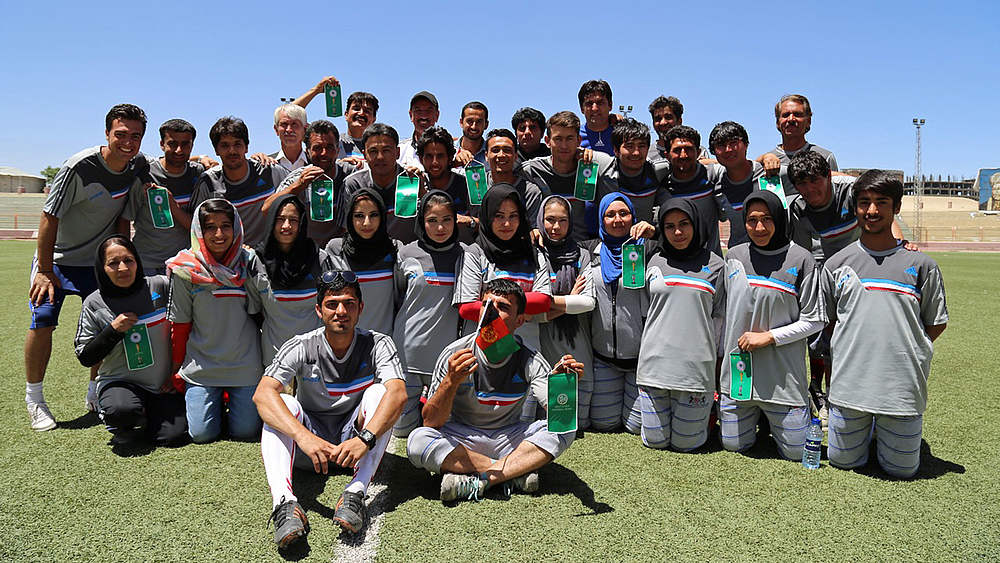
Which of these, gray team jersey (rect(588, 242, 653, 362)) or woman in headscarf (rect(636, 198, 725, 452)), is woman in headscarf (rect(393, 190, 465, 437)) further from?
woman in headscarf (rect(636, 198, 725, 452))

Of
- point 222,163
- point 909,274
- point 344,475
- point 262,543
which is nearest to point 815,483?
point 909,274

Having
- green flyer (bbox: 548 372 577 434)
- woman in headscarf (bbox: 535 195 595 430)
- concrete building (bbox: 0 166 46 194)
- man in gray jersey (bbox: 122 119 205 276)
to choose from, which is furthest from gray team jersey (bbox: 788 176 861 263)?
concrete building (bbox: 0 166 46 194)

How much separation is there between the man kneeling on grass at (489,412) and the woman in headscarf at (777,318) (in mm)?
1635

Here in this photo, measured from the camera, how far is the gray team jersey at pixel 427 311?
4871 mm

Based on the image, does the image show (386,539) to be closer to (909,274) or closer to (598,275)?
(598,275)

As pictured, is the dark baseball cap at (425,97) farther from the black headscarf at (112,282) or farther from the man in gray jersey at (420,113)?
the black headscarf at (112,282)

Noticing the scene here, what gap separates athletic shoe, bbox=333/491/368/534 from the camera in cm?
330

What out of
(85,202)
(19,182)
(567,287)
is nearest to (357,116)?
(85,202)

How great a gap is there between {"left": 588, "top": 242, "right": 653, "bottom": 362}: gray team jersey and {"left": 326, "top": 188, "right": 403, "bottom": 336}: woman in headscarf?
1.68 meters

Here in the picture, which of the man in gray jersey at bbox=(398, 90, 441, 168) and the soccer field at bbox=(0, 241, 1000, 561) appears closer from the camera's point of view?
the soccer field at bbox=(0, 241, 1000, 561)

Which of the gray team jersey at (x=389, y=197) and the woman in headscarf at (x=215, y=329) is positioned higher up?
the gray team jersey at (x=389, y=197)

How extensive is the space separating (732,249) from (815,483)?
1847mm

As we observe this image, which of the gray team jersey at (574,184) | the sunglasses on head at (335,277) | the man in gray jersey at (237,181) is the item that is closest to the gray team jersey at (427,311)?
the sunglasses on head at (335,277)

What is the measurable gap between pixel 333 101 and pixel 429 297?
3.25 metres
